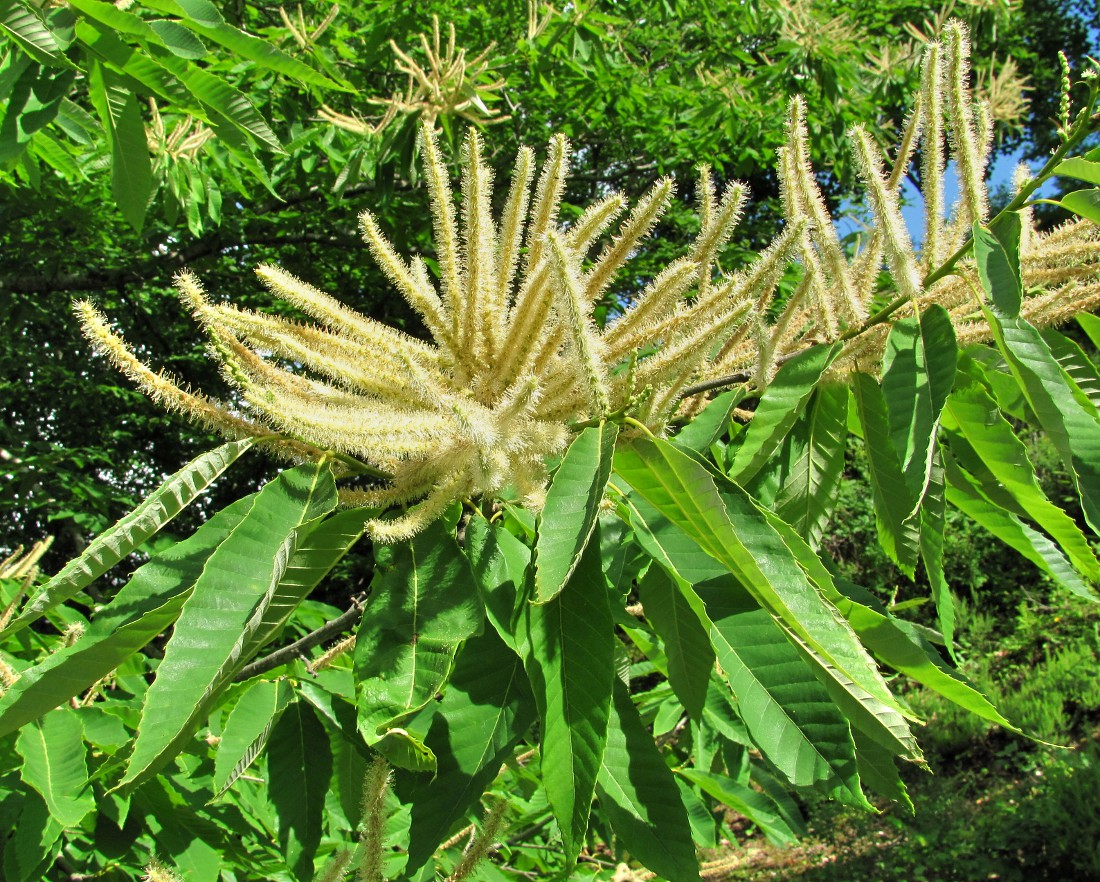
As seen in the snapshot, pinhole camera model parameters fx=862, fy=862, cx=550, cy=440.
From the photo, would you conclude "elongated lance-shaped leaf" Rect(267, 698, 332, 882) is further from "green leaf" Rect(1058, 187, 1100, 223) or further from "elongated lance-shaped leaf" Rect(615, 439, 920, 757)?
"green leaf" Rect(1058, 187, 1100, 223)

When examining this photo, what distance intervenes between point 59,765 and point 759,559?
4.04 feet

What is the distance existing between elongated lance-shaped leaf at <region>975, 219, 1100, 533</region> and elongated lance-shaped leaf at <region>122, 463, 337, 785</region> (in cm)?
82

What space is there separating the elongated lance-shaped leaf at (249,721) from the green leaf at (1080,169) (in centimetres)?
132

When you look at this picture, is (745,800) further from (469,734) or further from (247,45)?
(247,45)

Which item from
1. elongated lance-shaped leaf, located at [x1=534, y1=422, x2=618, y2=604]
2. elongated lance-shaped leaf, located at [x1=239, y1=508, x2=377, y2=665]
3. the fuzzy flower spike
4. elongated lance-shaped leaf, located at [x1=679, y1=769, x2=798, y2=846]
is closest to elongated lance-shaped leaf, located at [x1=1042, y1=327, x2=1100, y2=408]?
the fuzzy flower spike

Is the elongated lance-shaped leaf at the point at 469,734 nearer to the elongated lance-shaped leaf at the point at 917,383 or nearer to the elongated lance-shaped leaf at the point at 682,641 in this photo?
the elongated lance-shaped leaf at the point at 682,641

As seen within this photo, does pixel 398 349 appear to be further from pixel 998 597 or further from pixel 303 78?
pixel 998 597

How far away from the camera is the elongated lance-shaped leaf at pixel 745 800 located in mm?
2250

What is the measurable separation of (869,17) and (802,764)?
856cm

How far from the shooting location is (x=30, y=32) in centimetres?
151

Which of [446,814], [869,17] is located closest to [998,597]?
[869,17]

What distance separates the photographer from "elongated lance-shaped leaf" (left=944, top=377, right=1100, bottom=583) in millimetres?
1114

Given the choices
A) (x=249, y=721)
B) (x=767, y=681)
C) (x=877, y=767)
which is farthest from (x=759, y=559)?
(x=249, y=721)

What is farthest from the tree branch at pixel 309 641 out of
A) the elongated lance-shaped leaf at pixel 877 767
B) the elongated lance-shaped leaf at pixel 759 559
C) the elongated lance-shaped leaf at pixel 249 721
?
the elongated lance-shaped leaf at pixel 877 767
